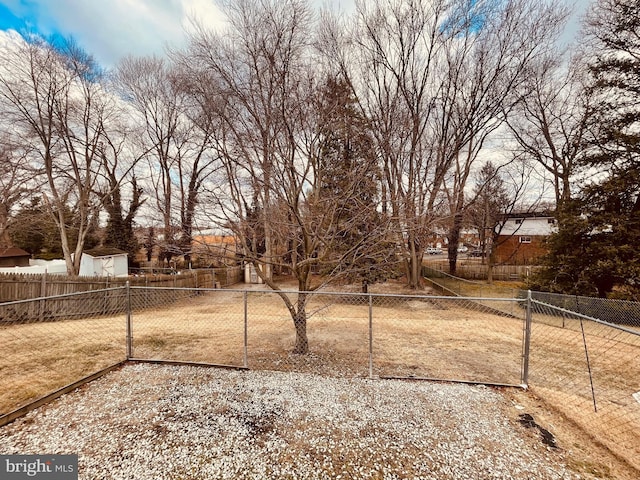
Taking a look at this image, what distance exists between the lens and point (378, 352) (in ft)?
19.0

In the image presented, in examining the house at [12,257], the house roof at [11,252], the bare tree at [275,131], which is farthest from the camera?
the house at [12,257]

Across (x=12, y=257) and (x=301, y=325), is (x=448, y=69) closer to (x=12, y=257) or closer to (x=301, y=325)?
(x=301, y=325)

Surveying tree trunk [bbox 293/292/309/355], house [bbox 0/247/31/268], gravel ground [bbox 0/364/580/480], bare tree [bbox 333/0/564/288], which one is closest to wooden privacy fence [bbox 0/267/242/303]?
gravel ground [bbox 0/364/580/480]

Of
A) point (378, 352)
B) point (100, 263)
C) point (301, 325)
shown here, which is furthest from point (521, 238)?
point (100, 263)

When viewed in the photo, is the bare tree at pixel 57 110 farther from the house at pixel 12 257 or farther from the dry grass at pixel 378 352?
the house at pixel 12 257

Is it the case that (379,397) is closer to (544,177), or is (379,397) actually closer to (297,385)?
(297,385)

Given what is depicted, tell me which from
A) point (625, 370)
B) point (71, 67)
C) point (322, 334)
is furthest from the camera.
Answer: point (71, 67)

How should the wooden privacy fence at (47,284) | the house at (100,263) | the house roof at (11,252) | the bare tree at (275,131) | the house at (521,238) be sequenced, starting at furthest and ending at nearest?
the house at (521,238) → the house roof at (11,252) → the house at (100,263) → the wooden privacy fence at (47,284) → the bare tree at (275,131)

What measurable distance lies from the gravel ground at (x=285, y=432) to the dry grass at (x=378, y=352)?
603 millimetres

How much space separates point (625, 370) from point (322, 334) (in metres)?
5.85

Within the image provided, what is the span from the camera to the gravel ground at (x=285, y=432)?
2.55 m

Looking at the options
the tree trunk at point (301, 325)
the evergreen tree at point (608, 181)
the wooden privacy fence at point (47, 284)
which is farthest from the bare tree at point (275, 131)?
the evergreen tree at point (608, 181)

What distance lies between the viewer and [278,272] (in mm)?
20844

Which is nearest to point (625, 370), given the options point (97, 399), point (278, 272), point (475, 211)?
point (97, 399)
